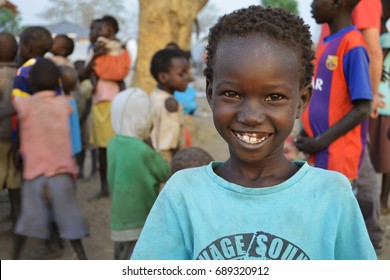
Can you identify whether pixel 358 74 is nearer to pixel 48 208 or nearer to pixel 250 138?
pixel 250 138

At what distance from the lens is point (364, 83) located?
2570 millimetres

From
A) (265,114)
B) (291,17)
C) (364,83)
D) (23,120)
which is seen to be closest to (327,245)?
(265,114)

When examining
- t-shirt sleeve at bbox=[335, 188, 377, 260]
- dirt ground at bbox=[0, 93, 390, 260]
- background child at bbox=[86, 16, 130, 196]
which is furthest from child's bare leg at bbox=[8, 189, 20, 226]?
t-shirt sleeve at bbox=[335, 188, 377, 260]

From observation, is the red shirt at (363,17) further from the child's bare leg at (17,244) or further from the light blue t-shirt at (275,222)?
the child's bare leg at (17,244)

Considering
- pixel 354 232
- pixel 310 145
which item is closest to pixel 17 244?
pixel 310 145

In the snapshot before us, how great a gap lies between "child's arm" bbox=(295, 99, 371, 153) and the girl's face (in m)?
1.42

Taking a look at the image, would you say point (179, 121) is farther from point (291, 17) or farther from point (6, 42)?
point (291, 17)

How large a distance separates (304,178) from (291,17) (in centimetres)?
39

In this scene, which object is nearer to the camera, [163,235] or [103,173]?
[163,235]

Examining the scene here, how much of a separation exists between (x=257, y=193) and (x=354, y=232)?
24cm

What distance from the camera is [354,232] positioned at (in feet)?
4.04

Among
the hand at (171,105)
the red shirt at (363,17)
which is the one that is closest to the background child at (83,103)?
the hand at (171,105)

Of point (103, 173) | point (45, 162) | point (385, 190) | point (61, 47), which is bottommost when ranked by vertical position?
point (103, 173)

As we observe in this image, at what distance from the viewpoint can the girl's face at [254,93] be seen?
48.2 inches
